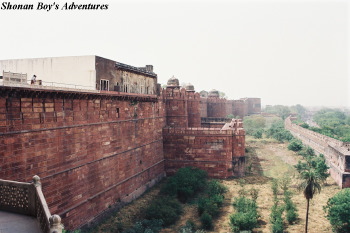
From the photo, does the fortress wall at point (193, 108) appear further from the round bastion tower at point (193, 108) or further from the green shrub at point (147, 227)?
the green shrub at point (147, 227)

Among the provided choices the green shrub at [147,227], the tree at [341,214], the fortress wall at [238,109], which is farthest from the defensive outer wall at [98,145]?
the fortress wall at [238,109]

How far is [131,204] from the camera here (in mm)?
14656

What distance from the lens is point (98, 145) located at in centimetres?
1212

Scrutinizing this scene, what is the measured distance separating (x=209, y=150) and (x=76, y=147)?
35.1 feet

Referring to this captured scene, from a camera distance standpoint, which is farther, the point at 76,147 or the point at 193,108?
the point at 193,108

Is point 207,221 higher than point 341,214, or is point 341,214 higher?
point 341,214

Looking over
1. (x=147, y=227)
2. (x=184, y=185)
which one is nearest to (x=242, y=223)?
(x=147, y=227)

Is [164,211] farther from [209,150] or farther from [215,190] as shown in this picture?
[209,150]

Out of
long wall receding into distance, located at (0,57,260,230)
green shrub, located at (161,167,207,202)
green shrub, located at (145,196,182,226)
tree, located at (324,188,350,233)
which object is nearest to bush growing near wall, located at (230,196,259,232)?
green shrub, located at (145,196,182,226)

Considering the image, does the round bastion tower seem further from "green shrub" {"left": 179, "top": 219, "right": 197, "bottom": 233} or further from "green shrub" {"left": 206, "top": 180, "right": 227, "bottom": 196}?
"green shrub" {"left": 179, "top": 219, "right": 197, "bottom": 233}

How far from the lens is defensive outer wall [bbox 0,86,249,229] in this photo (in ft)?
27.6

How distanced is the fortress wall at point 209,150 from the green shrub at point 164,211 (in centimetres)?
546

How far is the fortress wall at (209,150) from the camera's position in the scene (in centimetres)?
1906

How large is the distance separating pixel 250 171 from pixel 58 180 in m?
15.5
